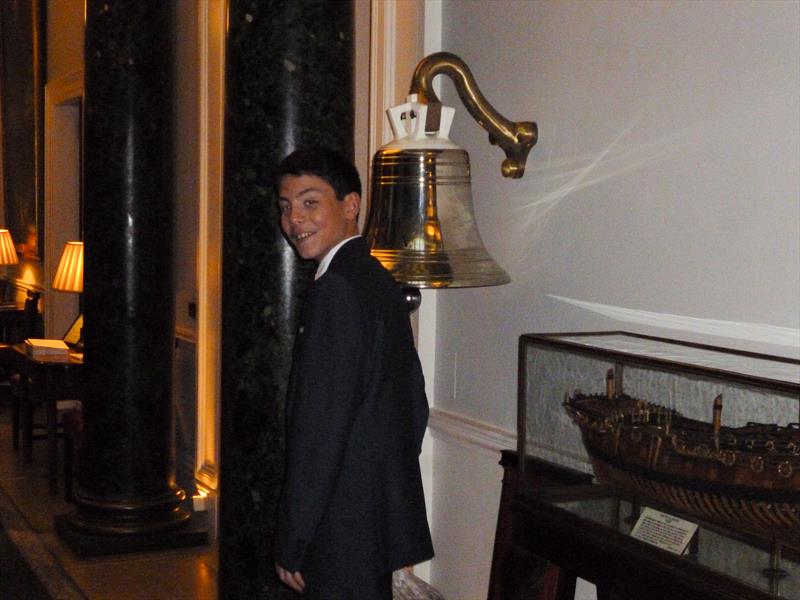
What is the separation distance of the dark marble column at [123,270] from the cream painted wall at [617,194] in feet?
7.94

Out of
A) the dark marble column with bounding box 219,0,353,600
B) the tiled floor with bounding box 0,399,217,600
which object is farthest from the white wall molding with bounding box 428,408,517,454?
the tiled floor with bounding box 0,399,217,600

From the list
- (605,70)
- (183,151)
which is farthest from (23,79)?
(605,70)

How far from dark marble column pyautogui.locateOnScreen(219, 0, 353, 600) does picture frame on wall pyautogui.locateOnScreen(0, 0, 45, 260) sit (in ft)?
23.6

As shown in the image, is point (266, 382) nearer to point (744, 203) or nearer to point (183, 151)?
point (744, 203)

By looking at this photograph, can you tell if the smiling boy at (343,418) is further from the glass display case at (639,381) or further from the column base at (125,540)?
the column base at (125,540)

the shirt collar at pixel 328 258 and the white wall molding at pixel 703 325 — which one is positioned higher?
the shirt collar at pixel 328 258

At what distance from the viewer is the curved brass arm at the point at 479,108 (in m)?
2.86

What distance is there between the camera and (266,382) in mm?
3141

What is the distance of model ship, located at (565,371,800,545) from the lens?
6.10 feet

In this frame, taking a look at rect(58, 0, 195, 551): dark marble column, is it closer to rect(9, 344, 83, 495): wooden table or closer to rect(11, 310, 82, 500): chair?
rect(11, 310, 82, 500): chair

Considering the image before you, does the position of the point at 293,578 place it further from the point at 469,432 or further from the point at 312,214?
the point at 469,432

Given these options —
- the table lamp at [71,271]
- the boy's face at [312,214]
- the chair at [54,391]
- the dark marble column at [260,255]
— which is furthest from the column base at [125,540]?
the boy's face at [312,214]

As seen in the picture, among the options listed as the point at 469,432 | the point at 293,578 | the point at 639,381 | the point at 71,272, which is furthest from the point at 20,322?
the point at 639,381

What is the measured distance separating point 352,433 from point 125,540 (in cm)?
353
